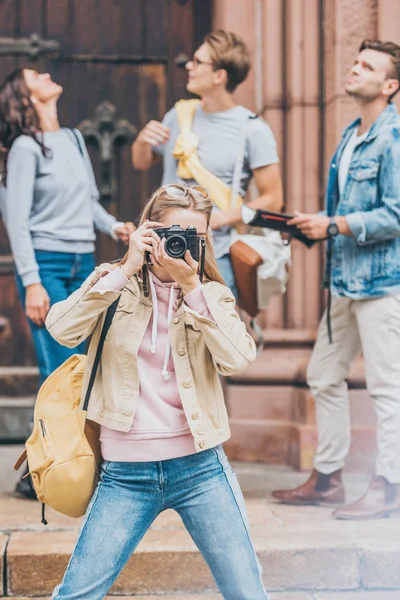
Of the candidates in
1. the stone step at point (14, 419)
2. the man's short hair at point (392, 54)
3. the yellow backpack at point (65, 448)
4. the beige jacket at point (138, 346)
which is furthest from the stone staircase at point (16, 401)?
the beige jacket at point (138, 346)

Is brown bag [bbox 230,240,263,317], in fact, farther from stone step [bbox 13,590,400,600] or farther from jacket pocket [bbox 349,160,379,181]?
stone step [bbox 13,590,400,600]

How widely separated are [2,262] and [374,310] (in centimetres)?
228

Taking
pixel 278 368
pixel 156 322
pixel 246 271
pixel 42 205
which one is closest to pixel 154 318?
pixel 156 322

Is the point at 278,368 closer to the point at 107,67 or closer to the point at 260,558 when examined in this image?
the point at 260,558

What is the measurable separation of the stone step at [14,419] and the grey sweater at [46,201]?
1.35 metres

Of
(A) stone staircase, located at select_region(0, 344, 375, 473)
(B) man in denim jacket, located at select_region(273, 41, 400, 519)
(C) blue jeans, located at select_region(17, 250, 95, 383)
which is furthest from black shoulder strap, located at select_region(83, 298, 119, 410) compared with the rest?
(A) stone staircase, located at select_region(0, 344, 375, 473)

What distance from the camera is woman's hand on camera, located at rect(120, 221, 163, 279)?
2361 mm

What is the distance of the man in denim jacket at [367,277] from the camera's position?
3.80m

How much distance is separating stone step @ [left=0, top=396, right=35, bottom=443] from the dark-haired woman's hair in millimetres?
1621

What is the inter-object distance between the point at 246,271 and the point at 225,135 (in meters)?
0.63

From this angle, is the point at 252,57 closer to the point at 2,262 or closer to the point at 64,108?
the point at 64,108

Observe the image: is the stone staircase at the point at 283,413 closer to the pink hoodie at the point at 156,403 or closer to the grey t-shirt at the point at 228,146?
the grey t-shirt at the point at 228,146

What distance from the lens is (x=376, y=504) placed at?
3.82 m

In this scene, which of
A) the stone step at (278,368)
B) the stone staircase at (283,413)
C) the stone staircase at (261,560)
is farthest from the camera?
the stone step at (278,368)
